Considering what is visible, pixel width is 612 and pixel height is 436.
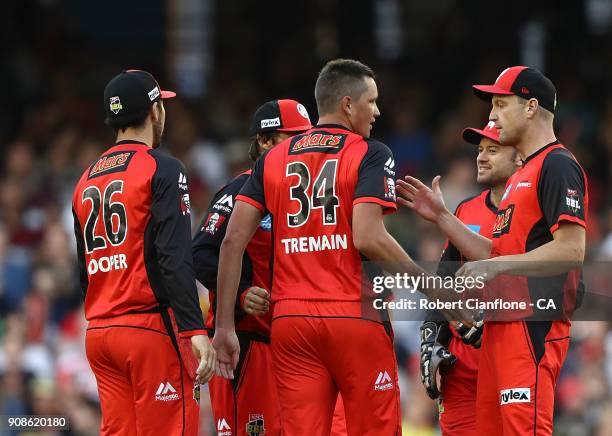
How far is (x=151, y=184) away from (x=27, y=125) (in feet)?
33.4

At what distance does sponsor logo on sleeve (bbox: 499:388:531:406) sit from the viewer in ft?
21.3

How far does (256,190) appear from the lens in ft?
23.4

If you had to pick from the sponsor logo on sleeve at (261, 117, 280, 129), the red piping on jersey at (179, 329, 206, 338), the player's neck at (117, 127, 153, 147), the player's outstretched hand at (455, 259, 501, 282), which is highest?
the sponsor logo on sleeve at (261, 117, 280, 129)

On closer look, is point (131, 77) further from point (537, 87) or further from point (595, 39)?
point (595, 39)

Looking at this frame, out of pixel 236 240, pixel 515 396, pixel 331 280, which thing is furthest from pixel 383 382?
pixel 236 240

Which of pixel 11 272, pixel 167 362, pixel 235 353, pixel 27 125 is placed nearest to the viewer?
pixel 167 362

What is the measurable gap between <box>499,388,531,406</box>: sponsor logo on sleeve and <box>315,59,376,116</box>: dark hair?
1883 mm

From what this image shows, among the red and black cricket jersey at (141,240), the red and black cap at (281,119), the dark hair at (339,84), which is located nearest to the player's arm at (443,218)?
the dark hair at (339,84)

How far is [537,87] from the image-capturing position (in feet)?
22.8

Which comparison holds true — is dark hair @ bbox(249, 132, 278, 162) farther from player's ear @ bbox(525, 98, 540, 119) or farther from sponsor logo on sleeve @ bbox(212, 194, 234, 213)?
player's ear @ bbox(525, 98, 540, 119)

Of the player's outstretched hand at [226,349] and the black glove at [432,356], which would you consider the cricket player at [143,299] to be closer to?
the player's outstretched hand at [226,349]

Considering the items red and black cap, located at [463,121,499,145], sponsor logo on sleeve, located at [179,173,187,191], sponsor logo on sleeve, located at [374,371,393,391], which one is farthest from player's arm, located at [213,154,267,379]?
red and black cap, located at [463,121,499,145]

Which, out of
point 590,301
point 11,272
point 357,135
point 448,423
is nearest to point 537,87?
point 357,135

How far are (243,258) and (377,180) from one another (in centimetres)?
132
